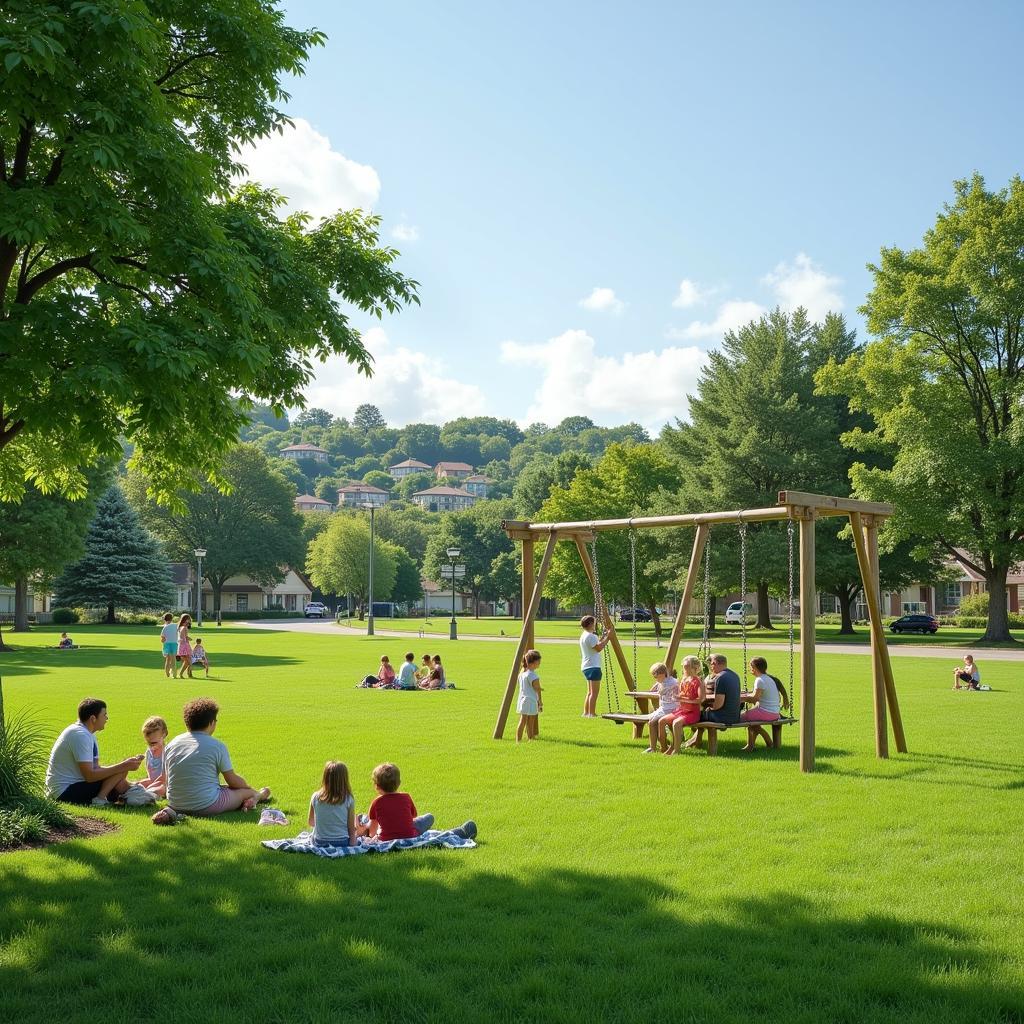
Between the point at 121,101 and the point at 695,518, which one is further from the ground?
the point at 121,101

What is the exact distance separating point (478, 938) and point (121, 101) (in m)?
7.29

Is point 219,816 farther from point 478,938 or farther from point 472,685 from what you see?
point 472,685

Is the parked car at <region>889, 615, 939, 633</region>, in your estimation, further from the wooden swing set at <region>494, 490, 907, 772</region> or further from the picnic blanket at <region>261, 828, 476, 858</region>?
the picnic blanket at <region>261, 828, 476, 858</region>

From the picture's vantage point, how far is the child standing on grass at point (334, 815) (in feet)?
28.1

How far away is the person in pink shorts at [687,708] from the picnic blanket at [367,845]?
5.97 metres

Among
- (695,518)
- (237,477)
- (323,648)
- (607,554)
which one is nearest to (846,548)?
(607,554)

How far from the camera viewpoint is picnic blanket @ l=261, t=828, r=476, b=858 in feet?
27.9

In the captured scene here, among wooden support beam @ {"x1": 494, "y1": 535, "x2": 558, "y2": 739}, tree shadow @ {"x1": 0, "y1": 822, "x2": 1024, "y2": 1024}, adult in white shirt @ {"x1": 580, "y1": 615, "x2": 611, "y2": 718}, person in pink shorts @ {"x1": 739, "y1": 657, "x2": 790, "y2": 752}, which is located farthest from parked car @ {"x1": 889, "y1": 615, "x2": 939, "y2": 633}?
tree shadow @ {"x1": 0, "y1": 822, "x2": 1024, "y2": 1024}

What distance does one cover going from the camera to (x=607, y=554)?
63.7 metres

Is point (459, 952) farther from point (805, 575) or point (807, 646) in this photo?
point (805, 575)

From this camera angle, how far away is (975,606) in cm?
7388

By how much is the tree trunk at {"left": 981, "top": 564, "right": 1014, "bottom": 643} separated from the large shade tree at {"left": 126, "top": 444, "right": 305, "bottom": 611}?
64.3 metres

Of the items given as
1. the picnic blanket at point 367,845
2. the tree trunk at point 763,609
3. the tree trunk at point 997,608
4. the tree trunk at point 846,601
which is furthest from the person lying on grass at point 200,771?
the tree trunk at point 846,601

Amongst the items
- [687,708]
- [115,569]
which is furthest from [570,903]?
[115,569]
